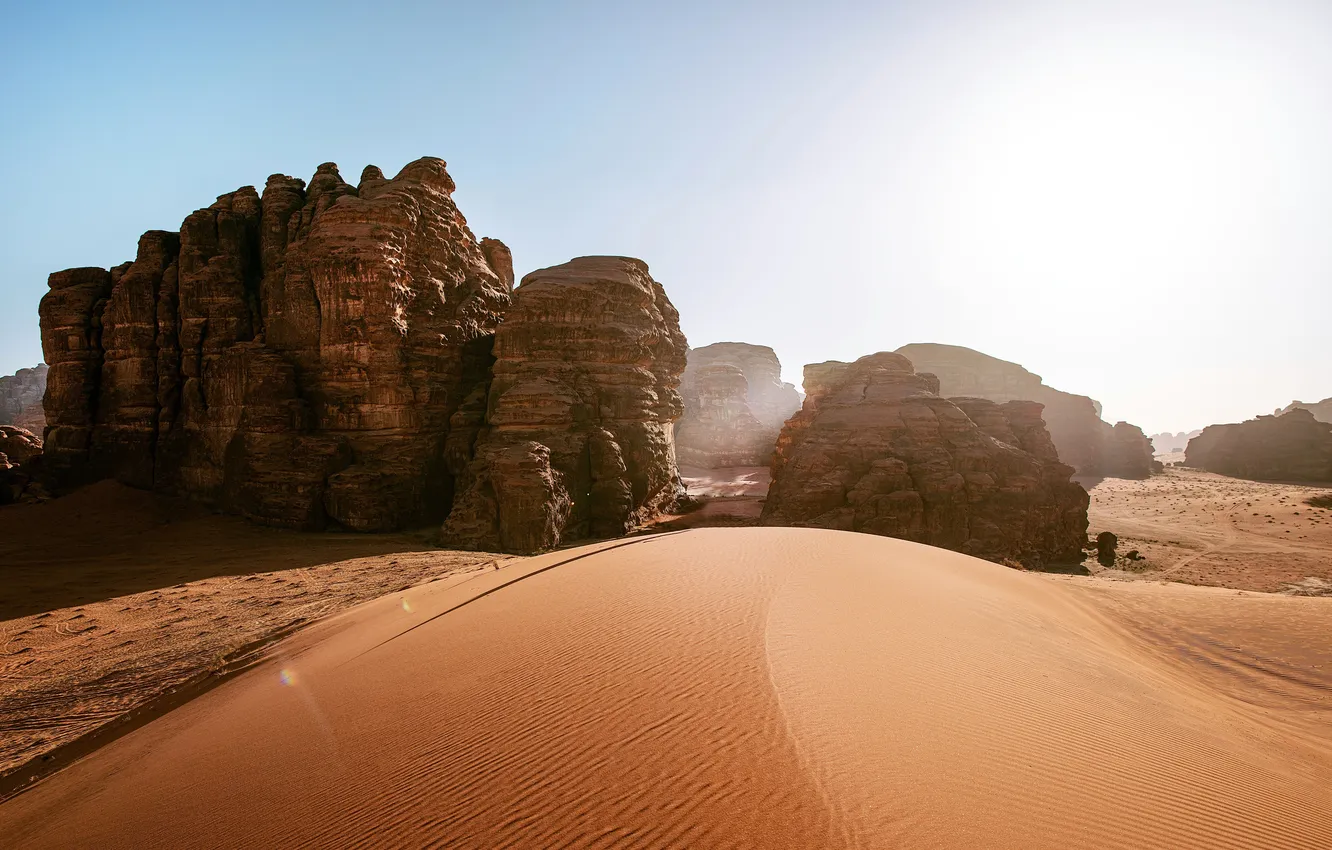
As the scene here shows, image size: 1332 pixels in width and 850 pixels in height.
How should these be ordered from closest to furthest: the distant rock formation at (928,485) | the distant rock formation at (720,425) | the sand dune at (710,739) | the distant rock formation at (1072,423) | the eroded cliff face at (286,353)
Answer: the sand dune at (710,739) < the distant rock formation at (928,485) < the eroded cliff face at (286,353) < the distant rock formation at (720,425) < the distant rock formation at (1072,423)

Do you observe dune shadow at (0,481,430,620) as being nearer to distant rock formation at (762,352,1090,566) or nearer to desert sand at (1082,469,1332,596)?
distant rock formation at (762,352,1090,566)

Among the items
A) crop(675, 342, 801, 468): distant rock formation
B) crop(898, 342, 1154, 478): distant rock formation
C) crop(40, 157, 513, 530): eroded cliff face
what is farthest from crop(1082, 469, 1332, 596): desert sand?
crop(40, 157, 513, 530): eroded cliff face

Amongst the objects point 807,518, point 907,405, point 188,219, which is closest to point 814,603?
point 807,518

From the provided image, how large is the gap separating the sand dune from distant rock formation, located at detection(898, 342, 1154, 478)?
43.0 m

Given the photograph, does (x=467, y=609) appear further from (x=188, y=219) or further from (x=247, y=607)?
(x=188, y=219)

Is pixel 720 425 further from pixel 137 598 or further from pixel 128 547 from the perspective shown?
pixel 137 598

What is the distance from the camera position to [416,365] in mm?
19969

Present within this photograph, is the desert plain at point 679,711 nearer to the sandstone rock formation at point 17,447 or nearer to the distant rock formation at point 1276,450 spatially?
the sandstone rock formation at point 17,447

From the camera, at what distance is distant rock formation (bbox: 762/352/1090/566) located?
722 inches

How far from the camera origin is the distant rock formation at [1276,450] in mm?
42906

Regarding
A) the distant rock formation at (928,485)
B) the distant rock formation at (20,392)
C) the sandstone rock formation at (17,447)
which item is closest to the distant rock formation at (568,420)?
the distant rock formation at (928,485)

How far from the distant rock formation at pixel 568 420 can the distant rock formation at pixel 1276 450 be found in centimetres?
5527

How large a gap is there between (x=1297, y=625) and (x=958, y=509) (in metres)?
8.92

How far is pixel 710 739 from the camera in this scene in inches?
123
